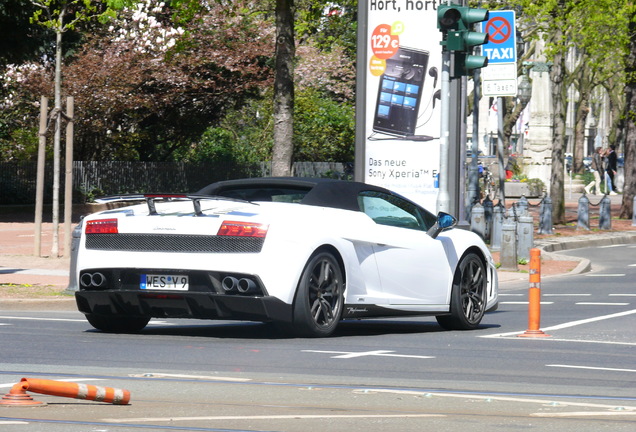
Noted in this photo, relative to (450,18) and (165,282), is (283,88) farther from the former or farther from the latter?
(165,282)

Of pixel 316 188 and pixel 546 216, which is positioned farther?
pixel 546 216

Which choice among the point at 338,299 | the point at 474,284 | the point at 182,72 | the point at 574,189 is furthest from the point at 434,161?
the point at 574,189

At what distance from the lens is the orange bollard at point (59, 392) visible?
633 centimetres

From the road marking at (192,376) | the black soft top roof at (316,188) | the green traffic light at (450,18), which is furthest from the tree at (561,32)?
the road marking at (192,376)

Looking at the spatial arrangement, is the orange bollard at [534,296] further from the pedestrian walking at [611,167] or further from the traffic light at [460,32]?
the pedestrian walking at [611,167]

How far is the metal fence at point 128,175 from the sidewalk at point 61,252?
4.12 meters

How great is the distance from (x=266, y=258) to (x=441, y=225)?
2.32 meters

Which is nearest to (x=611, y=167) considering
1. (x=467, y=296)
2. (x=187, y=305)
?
(x=467, y=296)

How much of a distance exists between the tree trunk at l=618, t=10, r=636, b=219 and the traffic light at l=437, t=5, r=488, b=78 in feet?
69.1

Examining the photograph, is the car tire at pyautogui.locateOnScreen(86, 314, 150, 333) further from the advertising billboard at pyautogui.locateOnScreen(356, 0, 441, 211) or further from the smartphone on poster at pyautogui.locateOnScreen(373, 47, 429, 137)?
the smartphone on poster at pyautogui.locateOnScreen(373, 47, 429, 137)

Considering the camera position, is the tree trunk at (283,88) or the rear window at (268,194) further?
the tree trunk at (283,88)

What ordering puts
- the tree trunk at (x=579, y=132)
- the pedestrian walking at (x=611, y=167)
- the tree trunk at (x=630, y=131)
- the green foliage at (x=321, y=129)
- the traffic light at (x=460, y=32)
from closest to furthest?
the traffic light at (x=460, y=32) < the tree trunk at (x=630, y=131) < the green foliage at (x=321, y=129) < the pedestrian walking at (x=611, y=167) < the tree trunk at (x=579, y=132)

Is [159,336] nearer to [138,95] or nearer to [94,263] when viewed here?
[94,263]

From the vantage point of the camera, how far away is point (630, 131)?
4028 cm
